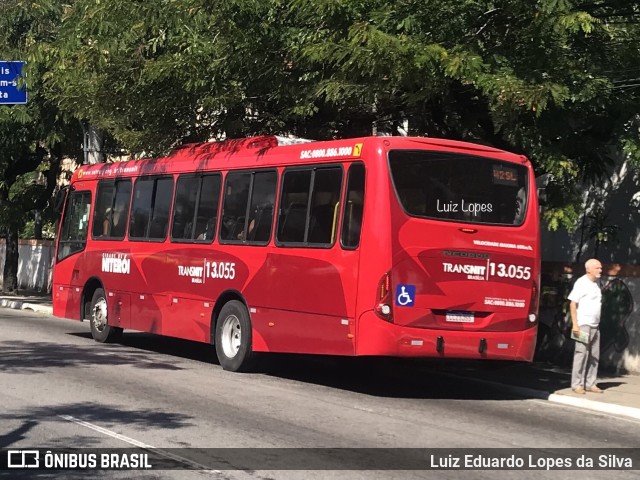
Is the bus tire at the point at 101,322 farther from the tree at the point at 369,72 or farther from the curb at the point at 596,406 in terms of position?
the curb at the point at 596,406

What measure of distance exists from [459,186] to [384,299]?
1.81 meters

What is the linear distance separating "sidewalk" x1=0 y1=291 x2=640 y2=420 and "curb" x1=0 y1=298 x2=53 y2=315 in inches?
538

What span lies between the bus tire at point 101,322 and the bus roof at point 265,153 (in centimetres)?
227

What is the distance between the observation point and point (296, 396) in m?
12.3

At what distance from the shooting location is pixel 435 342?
12.1 m

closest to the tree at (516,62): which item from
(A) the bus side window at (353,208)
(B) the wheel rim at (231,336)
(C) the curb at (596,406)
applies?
Answer: (A) the bus side window at (353,208)

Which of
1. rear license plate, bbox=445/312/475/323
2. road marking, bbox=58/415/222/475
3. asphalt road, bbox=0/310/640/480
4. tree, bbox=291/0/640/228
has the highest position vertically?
tree, bbox=291/0/640/228

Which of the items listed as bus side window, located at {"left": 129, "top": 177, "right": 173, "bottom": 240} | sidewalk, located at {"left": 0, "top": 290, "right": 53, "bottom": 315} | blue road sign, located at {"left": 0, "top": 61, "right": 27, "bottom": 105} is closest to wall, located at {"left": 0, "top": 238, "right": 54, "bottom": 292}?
sidewalk, located at {"left": 0, "top": 290, "right": 53, "bottom": 315}

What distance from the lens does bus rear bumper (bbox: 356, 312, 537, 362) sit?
38.9ft

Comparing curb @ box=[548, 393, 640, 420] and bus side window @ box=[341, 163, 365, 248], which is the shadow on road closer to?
curb @ box=[548, 393, 640, 420]

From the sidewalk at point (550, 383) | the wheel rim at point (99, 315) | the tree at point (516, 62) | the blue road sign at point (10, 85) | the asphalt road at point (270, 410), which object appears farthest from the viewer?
the blue road sign at point (10, 85)

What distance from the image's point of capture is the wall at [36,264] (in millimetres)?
35344

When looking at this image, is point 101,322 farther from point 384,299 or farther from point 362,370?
point 384,299

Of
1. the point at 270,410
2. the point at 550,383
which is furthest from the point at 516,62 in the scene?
the point at 270,410
